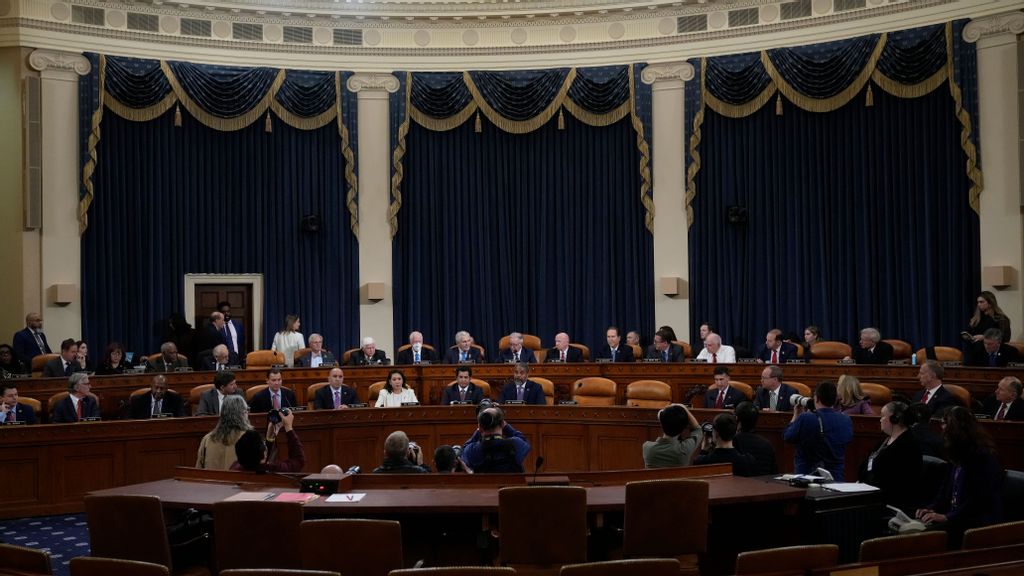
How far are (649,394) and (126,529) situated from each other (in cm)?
678

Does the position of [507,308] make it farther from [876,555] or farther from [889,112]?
[876,555]

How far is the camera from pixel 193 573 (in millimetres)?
5977

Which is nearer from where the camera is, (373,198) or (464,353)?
(464,353)

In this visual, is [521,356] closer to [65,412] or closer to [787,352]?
[787,352]

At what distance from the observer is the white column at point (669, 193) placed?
51.5ft

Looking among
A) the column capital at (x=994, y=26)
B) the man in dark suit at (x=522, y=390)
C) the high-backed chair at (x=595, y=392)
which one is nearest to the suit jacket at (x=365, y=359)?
the man in dark suit at (x=522, y=390)

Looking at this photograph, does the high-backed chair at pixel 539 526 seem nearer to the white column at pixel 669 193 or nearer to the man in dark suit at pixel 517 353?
the man in dark suit at pixel 517 353

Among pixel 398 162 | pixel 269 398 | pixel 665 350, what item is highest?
pixel 398 162

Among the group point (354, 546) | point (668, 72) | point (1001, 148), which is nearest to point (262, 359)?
point (668, 72)

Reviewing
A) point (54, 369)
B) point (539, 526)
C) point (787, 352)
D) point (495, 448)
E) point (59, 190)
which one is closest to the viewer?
point (539, 526)

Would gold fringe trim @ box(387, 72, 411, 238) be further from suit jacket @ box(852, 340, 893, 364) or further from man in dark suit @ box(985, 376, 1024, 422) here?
man in dark suit @ box(985, 376, 1024, 422)

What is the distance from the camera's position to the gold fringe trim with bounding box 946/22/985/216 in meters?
13.4

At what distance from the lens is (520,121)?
642 inches

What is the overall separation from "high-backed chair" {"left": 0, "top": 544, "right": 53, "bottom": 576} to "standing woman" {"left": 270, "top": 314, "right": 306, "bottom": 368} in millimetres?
10693
